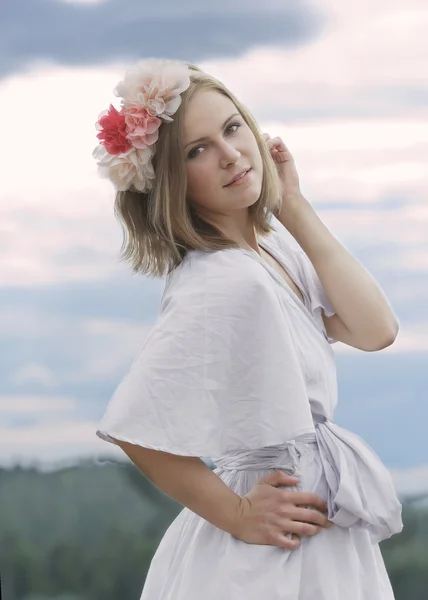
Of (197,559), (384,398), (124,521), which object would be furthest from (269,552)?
(124,521)

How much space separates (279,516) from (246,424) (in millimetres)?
130

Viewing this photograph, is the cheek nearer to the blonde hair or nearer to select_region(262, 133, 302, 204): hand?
the blonde hair

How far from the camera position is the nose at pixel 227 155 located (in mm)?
1409

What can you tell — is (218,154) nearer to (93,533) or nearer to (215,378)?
(215,378)

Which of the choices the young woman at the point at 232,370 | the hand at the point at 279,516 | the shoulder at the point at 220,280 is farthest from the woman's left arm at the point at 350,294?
the hand at the point at 279,516

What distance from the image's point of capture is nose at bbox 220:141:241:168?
1.41 meters

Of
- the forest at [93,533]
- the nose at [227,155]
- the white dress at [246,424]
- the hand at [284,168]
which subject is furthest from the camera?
the forest at [93,533]

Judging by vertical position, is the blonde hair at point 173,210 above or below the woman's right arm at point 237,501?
above

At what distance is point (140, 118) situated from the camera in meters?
1.42

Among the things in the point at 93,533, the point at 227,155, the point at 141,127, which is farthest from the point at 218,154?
the point at 93,533

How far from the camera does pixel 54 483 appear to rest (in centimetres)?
408

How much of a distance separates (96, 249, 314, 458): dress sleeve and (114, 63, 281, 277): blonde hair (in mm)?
120

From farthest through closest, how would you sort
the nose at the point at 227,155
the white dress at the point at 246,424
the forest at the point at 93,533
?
the forest at the point at 93,533 → the nose at the point at 227,155 → the white dress at the point at 246,424

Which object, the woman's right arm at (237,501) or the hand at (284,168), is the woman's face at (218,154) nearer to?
the hand at (284,168)
